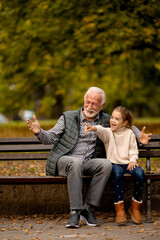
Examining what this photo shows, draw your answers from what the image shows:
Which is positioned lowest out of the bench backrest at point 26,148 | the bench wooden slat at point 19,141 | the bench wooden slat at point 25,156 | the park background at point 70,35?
the bench wooden slat at point 25,156

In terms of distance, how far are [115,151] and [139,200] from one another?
2.06ft

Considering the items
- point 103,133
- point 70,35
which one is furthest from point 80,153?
point 70,35

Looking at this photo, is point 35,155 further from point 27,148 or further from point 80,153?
point 80,153

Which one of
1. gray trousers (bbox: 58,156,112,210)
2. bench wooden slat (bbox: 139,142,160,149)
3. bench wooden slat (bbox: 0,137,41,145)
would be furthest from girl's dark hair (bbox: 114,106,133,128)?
bench wooden slat (bbox: 0,137,41,145)

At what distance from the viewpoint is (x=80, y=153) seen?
5.51m

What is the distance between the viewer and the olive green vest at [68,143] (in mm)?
5427

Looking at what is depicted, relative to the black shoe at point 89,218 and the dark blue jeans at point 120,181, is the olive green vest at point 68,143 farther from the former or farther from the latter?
the black shoe at point 89,218

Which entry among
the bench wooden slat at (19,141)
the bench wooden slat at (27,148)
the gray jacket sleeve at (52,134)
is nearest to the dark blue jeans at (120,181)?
the gray jacket sleeve at (52,134)

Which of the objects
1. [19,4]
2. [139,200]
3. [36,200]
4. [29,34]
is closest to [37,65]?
[29,34]

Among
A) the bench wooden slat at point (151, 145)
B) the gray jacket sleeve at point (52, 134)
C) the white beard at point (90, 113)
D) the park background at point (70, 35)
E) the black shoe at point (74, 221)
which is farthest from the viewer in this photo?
the park background at point (70, 35)

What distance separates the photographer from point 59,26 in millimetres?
9930

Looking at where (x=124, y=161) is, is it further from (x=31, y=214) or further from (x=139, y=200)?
(x=31, y=214)

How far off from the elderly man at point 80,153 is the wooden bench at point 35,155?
0.17 m

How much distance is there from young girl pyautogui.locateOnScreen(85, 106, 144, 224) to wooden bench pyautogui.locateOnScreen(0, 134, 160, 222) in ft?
0.40
